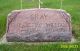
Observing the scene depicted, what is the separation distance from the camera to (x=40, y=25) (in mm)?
7184

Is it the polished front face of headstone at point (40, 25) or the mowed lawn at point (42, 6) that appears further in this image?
the polished front face of headstone at point (40, 25)

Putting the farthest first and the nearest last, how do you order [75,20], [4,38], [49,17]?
[75,20] < [4,38] < [49,17]

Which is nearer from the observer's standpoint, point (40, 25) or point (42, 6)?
point (40, 25)

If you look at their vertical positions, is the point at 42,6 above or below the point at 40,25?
above

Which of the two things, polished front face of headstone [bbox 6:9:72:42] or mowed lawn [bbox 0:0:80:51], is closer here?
mowed lawn [bbox 0:0:80:51]

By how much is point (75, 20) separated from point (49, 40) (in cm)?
237

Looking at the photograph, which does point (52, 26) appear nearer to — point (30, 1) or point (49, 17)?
point (49, 17)

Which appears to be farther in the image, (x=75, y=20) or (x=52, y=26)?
(x=75, y=20)

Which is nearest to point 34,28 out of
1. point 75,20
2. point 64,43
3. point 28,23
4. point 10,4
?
point 28,23

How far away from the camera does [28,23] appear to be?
23.6 ft

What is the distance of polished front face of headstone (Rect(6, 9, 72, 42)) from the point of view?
7.16 meters

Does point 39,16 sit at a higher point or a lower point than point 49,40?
higher

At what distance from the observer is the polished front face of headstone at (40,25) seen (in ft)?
23.5

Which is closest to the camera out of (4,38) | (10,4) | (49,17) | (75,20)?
(49,17)
